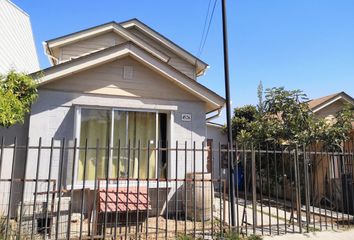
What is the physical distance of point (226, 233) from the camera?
6.46 m

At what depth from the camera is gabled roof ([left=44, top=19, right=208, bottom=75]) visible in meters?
11.6

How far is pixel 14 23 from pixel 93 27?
5806 millimetres

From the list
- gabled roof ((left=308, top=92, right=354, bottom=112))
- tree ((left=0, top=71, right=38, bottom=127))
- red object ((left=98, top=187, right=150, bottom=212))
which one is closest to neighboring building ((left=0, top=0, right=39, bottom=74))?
tree ((left=0, top=71, right=38, bottom=127))

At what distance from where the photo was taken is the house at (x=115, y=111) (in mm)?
7902

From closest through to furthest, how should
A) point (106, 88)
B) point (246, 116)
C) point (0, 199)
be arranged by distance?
point (0, 199) < point (106, 88) < point (246, 116)

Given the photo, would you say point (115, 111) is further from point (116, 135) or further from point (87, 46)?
point (87, 46)

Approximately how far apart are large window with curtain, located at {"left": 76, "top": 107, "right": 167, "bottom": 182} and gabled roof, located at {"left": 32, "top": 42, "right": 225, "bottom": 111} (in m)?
1.10

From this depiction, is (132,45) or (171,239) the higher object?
(132,45)

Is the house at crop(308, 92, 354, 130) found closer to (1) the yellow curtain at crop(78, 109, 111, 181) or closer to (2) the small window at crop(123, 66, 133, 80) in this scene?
(2) the small window at crop(123, 66, 133, 80)

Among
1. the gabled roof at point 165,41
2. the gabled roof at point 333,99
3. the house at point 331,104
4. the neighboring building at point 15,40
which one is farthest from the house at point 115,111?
the house at point 331,104

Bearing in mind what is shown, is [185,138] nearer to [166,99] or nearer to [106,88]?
[166,99]

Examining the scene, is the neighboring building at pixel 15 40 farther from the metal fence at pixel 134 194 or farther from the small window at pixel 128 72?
the metal fence at pixel 134 194

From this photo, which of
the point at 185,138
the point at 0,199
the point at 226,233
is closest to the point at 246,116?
the point at 185,138

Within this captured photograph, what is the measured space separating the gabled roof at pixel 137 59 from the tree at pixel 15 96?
0.47 m
